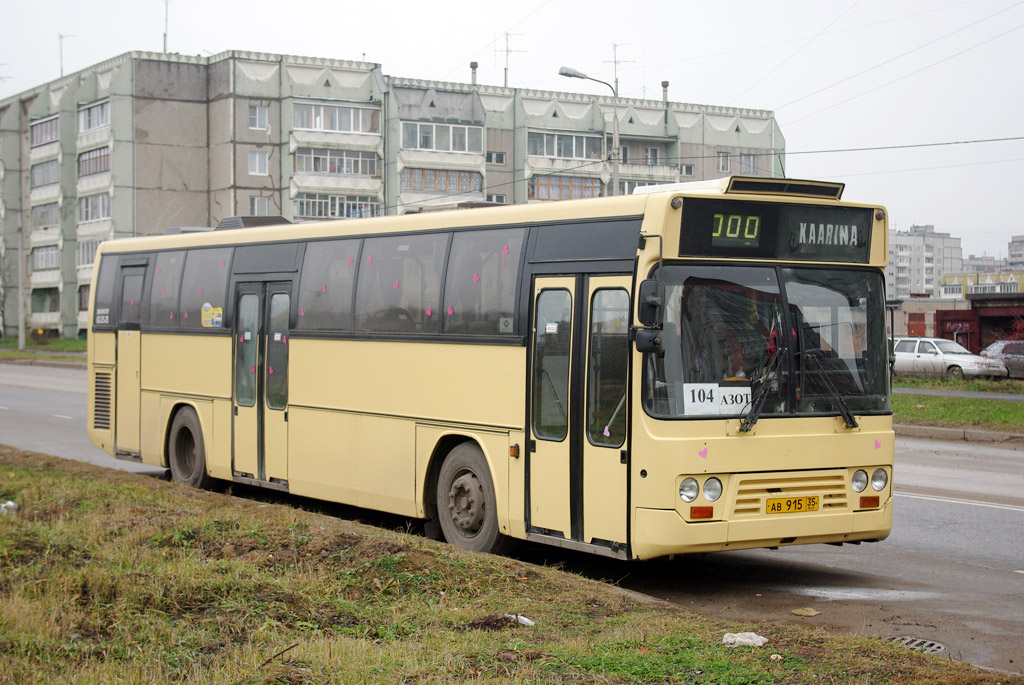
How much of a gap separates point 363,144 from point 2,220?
113ft

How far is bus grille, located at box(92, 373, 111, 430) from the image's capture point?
1650cm

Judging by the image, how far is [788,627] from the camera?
22.8 ft

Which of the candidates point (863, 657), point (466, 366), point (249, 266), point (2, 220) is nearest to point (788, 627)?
point (863, 657)

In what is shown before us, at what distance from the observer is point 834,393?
8.98m

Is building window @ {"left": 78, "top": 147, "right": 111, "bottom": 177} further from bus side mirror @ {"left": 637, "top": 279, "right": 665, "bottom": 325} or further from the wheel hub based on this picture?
bus side mirror @ {"left": 637, "top": 279, "right": 665, "bottom": 325}

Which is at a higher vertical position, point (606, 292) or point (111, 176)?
point (111, 176)

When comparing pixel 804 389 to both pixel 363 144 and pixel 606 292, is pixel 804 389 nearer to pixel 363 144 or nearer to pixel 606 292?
pixel 606 292

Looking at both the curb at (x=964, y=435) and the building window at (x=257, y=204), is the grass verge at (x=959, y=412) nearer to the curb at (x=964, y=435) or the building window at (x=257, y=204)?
the curb at (x=964, y=435)

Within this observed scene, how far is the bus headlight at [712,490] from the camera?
8453 millimetres

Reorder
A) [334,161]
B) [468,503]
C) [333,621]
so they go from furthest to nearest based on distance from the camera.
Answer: [334,161] → [468,503] → [333,621]

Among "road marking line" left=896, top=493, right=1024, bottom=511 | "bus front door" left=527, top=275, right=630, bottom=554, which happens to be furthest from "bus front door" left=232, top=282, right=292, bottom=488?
"road marking line" left=896, top=493, right=1024, bottom=511

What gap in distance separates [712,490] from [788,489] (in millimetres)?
671

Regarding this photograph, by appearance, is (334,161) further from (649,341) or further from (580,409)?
(649,341)

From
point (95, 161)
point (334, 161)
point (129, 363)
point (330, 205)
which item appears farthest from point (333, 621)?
point (95, 161)
